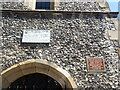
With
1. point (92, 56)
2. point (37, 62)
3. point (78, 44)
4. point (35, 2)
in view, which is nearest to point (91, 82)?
point (92, 56)

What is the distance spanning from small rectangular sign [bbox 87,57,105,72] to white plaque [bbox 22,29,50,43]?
1053mm

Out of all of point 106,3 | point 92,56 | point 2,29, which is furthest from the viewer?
point 106,3

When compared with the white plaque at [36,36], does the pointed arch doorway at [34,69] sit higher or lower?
lower

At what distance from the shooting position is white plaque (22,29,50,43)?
12.7ft

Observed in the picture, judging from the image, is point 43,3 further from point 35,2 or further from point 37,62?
point 37,62

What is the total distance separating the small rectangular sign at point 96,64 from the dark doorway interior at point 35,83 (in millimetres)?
1180

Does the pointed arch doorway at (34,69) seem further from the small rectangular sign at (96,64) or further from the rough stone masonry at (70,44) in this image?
the small rectangular sign at (96,64)

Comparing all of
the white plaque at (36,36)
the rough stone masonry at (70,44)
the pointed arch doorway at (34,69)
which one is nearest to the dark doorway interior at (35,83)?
the pointed arch doorway at (34,69)

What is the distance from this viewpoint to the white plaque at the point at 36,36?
3.88 metres

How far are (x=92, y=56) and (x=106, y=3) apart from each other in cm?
170

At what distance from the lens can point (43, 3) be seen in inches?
192

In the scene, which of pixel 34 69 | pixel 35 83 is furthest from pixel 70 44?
pixel 35 83

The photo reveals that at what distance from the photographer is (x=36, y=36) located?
12.9 feet

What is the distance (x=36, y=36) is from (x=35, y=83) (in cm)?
129
